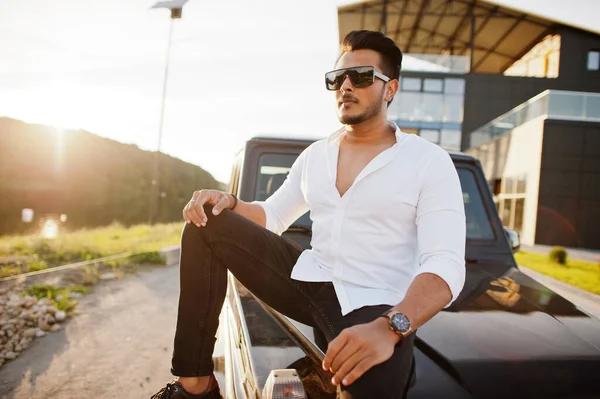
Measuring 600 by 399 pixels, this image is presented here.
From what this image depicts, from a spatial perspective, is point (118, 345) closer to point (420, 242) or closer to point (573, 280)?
point (420, 242)

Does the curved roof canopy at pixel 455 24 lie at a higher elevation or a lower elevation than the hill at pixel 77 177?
higher

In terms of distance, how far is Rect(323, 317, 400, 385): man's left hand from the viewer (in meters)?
1.17

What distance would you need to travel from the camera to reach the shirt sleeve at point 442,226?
1.41m

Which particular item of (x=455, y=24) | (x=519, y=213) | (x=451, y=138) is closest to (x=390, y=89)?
(x=519, y=213)

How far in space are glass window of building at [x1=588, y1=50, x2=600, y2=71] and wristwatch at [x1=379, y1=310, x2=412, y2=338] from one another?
94.3 feet

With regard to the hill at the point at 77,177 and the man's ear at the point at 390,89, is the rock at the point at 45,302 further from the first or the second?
the hill at the point at 77,177

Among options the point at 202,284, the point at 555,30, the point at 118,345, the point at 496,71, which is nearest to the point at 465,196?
the point at 202,284

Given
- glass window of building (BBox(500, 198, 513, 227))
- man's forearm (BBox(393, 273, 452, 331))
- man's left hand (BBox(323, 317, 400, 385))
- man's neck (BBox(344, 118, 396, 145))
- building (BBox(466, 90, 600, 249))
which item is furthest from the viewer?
glass window of building (BBox(500, 198, 513, 227))

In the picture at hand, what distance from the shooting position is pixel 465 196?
2.96 m

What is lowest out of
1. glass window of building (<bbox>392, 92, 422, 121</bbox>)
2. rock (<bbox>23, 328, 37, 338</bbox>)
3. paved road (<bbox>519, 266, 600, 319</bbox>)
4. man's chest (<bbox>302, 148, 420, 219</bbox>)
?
rock (<bbox>23, 328, 37, 338</bbox>)

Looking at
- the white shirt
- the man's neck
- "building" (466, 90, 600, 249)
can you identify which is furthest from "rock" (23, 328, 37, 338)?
"building" (466, 90, 600, 249)

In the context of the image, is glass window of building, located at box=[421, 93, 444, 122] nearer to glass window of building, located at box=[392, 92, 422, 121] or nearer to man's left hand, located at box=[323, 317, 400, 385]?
glass window of building, located at box=[392, 92, 422, 121]

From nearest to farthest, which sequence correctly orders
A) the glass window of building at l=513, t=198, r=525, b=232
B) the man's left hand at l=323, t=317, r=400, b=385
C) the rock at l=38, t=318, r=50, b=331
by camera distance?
the man's left hand at l=323, t=317, r=400, b=385 < the rock at l=38, t=318, r=50, b=331 < the glass window of building at l=513, t=198, r=525, b=232

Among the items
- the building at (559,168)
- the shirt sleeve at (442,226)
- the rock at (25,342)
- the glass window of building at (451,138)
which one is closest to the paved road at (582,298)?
the shirt sleeve at (442,226)
